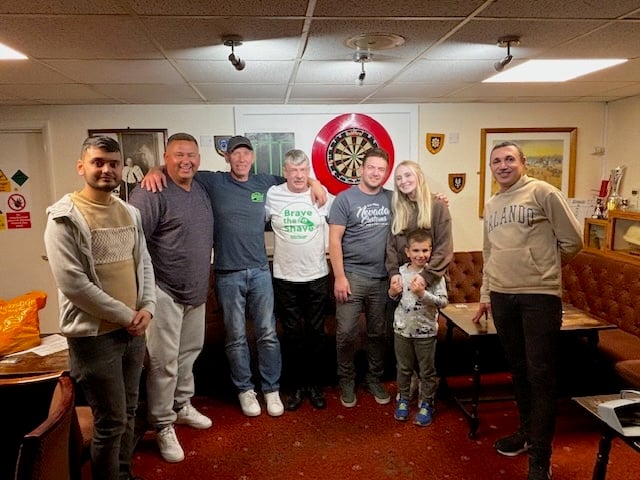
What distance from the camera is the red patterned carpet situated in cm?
237

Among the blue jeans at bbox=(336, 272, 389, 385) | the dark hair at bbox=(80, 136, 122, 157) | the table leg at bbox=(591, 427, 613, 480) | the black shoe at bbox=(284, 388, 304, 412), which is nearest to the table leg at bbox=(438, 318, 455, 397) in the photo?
the blue jeans at bbox=(336, 272, 389, 385)

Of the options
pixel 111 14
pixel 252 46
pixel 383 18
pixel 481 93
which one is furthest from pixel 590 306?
pixel 111 14

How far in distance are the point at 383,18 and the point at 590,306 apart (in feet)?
8.99

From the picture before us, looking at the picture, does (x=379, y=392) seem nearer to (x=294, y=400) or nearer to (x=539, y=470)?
(x=294, y=400)

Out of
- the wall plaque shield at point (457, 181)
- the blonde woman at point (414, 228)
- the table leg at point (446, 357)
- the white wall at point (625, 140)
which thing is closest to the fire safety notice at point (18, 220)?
the blonde woman at point (414, 228)

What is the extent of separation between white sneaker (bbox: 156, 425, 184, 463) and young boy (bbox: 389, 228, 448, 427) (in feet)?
4.09

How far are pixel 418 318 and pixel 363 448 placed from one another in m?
0.76

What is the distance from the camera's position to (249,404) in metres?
2.93

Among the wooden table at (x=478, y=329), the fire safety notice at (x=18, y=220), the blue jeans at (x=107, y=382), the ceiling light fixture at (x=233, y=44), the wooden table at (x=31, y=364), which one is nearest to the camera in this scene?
the blue jeans at (x=107, y=382)

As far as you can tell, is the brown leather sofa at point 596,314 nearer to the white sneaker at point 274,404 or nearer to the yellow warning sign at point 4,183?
the white sneaker at point 274,404

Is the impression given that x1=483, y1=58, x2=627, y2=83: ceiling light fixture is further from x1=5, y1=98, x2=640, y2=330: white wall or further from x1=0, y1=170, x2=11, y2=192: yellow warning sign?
x1=0, y1=170, x2=11, y2=192: yellow warning sign

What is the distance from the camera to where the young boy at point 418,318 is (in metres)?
2.69

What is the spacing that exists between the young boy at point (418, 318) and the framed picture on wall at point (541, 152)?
182 cm

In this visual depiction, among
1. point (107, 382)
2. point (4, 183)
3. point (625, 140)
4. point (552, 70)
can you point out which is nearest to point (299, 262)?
point (107, 382)
